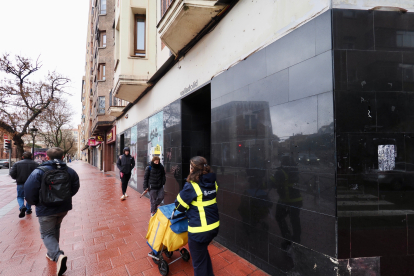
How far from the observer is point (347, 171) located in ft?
8.05

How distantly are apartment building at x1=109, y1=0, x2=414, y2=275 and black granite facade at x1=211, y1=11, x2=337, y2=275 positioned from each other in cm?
1

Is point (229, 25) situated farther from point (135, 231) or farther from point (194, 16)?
point (135, 231)

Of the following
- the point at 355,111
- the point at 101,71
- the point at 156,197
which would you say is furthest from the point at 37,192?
the point at 101,71

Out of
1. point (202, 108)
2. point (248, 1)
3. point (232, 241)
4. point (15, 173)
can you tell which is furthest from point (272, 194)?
point (15, 173)

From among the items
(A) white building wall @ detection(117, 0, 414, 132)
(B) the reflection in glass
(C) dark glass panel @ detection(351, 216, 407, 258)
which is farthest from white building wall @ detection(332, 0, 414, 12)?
(B) the reflection in glass

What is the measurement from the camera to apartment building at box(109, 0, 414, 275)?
2459mm

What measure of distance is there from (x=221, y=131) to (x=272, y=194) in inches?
68.0

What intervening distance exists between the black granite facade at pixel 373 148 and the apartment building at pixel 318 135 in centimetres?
1

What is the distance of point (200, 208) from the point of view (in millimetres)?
2662

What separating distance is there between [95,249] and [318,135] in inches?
169

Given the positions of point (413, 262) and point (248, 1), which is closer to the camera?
point (413, 262)

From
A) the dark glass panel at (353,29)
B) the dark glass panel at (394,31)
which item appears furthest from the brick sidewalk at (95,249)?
the dark glass panel at (394,31)

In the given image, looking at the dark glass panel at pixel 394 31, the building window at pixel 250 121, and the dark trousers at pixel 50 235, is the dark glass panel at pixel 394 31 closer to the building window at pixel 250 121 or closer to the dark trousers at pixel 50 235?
the building window at pixel 250 121

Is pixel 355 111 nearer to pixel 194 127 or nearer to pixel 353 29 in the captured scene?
pixel 353 29
